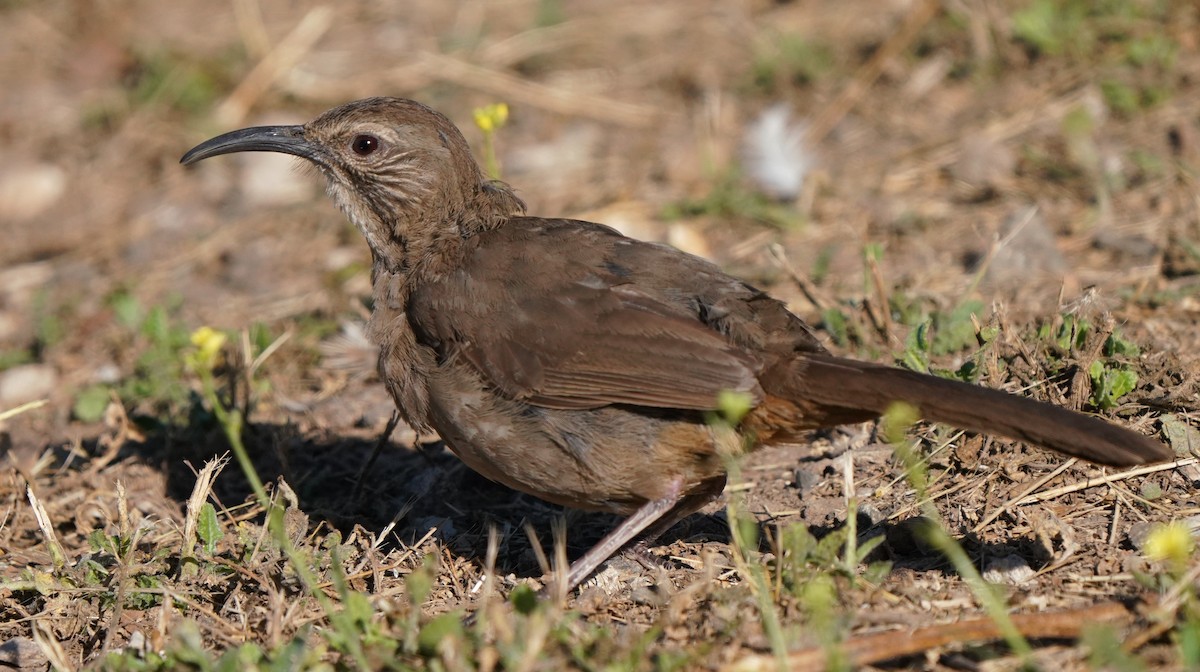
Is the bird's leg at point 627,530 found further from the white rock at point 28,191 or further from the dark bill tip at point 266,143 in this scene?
the white rock at point 28,191

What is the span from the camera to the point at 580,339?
3.84 meters

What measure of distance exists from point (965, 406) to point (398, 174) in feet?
7.36

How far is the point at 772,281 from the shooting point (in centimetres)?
571

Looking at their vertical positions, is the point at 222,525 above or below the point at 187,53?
below

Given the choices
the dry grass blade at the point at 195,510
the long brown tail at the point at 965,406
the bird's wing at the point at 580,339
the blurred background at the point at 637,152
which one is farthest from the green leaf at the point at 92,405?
the long brown tail at the point at 965,406

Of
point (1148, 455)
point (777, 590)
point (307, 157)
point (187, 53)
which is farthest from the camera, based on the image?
point (187, 53)

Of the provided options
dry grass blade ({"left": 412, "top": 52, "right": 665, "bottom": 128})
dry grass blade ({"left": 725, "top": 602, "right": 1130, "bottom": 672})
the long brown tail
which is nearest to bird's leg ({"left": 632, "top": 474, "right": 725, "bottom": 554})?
the long brown tail

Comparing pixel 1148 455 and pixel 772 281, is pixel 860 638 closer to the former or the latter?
pixel 1148 455

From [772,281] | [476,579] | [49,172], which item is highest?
[49,172]

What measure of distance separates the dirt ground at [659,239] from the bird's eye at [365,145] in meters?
0.45

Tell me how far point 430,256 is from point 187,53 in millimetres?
4845

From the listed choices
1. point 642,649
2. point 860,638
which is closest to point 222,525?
point 642,649

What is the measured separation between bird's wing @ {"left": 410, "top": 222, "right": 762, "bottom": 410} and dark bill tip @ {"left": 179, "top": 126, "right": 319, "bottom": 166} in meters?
0.90

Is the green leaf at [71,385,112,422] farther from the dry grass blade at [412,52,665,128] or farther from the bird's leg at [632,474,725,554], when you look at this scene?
the dry grass blade at [412,52,665,128]
